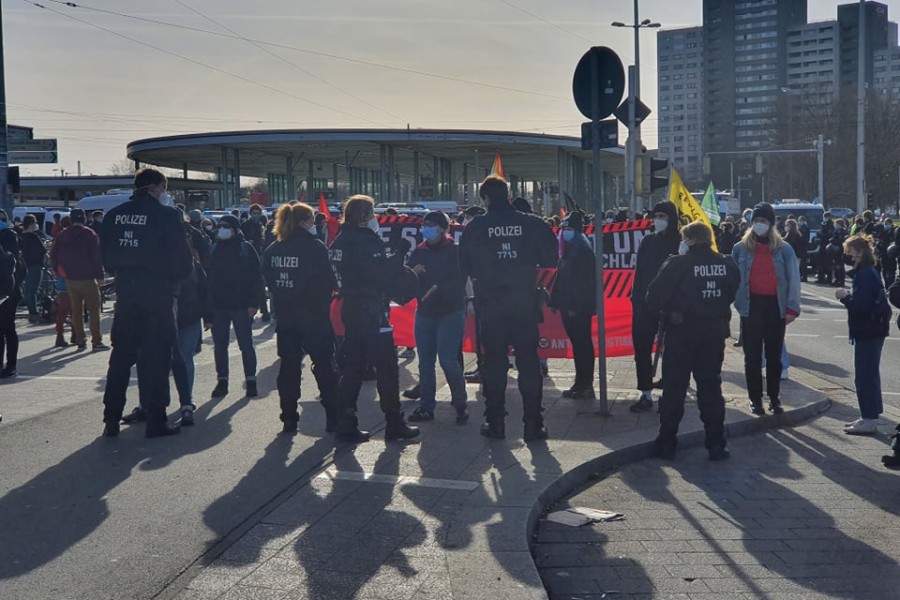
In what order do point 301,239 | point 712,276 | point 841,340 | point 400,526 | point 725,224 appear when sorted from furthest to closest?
1. point 725,224
2. point 841,340
3. point 301,239
4. point 712,276
5. point 400,526

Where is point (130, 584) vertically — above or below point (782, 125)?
below

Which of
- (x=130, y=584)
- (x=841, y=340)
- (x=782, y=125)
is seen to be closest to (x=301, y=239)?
(x=130, y=584)

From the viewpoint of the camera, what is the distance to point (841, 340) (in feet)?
52.9

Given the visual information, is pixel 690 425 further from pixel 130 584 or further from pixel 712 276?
pixel 130 584

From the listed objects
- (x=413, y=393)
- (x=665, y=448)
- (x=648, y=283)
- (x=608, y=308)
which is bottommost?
(x=665, y=448)

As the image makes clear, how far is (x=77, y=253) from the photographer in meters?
14.1

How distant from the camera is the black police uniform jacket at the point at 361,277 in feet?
26.7

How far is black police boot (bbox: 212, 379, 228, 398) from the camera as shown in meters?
10.4

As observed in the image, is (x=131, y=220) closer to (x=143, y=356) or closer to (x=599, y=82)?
(x=143, y=356)

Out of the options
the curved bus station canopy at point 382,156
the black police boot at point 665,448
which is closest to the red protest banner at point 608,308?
the black police boot at point 665,448

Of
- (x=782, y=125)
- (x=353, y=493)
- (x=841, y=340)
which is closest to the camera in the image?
(x=353, y=493)

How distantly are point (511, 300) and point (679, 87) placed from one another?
189849mm

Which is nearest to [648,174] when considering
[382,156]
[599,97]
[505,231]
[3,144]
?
[599,97]

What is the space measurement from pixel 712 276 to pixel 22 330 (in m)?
13.5
